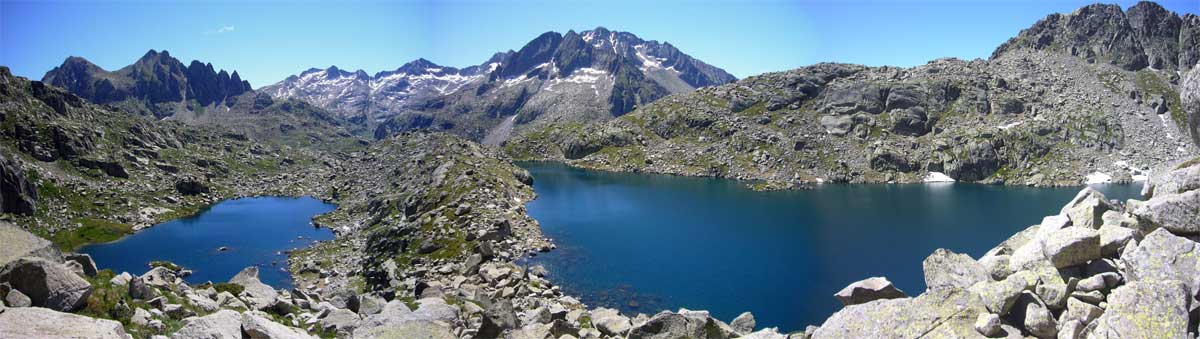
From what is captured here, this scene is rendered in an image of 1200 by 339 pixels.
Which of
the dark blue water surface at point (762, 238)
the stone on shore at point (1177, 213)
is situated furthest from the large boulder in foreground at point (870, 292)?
the dark blue water surface at point (762, 238)

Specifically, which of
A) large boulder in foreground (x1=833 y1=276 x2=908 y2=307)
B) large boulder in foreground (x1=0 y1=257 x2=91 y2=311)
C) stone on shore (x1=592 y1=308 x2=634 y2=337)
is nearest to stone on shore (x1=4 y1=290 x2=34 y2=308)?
large boulder in foreground (x1=0 y1=257 x2=91 y2=311)

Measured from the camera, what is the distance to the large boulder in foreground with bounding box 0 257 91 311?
599 inches

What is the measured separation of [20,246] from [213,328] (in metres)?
10.1

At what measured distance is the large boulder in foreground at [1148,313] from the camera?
36.4 feet

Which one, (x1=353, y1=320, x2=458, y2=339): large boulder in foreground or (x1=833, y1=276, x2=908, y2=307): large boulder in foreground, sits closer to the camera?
(x1=833, y1=276, x2=908, y2=307): large boulder in foreground

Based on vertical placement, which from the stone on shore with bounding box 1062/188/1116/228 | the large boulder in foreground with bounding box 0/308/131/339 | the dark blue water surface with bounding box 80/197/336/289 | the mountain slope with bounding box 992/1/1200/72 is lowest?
the dark blue water surface with bounding box 80/197/336/289

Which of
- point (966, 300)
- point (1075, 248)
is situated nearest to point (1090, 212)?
point (1075, 248)

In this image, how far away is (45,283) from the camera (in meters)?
15.5

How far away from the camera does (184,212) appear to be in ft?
336

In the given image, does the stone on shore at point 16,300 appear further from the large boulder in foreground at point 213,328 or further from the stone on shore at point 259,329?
the stone on shore at point 259,329

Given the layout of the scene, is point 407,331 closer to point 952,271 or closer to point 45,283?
point 45,283

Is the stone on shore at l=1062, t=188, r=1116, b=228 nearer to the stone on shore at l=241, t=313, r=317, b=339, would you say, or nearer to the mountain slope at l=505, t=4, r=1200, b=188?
the stone on shore at l=241, t=313, r=317, b=339

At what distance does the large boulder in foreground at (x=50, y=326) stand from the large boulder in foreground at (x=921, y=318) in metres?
17.7

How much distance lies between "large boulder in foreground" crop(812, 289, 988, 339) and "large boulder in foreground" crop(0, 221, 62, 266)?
80.6 feet
